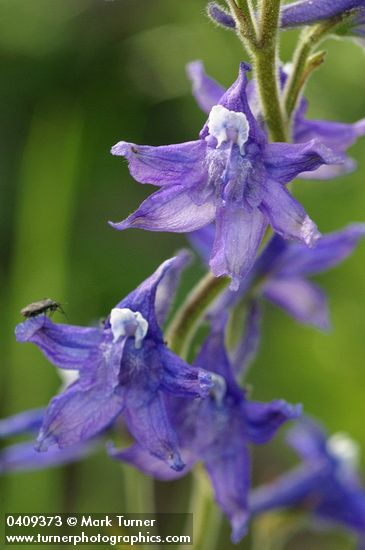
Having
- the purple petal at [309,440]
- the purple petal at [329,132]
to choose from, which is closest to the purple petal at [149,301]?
the purple petal at [329,132]

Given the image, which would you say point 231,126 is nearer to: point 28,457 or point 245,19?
point 245,19

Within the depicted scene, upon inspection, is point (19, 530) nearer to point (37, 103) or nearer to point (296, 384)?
Result: point (296, 384)

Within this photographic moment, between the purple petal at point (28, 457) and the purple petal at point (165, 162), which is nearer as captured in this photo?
the purple petal at point (165, 162)

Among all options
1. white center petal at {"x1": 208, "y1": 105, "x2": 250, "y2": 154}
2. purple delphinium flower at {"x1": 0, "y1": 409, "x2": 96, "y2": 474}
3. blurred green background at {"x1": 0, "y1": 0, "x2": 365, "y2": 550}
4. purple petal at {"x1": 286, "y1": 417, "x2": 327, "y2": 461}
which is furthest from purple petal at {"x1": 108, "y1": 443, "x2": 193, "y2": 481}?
blurred green background at {"x1": 0, "y1": 0, "x2": 365, "y2": 550}

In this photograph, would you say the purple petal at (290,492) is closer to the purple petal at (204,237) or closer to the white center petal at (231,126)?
the purple petal at (204,237)

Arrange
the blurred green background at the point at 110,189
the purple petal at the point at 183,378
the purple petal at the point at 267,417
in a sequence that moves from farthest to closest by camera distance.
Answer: the blurred green background at the point at 110,189 → the purple petal at the point at 267,417 → the purple petal at the point at 183,378

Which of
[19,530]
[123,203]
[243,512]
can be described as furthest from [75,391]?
[123,203]
